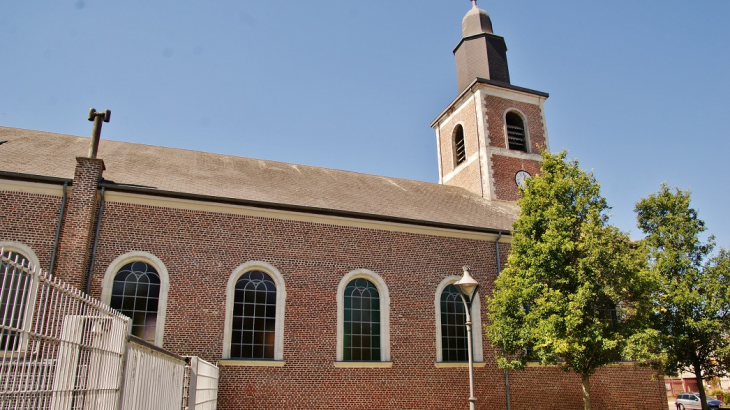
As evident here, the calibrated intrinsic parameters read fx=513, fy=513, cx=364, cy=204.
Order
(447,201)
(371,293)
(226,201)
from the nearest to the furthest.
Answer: (226,201), (371,293), (447,201)

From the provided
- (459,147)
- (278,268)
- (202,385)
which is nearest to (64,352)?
(202,385)

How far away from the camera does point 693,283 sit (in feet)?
48.6

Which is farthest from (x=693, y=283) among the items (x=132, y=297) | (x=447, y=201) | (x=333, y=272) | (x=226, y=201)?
(x=132, y=297)

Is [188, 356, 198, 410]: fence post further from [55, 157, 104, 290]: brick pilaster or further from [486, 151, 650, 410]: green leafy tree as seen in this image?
[486, 151, 650, 410]: green leafy tree

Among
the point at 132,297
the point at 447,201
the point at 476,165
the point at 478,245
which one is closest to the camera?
the point at 132,297

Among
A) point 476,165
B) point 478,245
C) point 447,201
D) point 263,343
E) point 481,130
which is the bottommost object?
point 263,343

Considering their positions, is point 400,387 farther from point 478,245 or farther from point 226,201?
point 226,201

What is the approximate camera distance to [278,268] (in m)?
13.6

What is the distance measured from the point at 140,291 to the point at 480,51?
17.1m

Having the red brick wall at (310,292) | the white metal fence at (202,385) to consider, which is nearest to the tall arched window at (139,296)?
the red brick wall at (310,292)

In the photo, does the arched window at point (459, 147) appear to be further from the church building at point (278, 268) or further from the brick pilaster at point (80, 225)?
the brick pilaster at point (80, 225)

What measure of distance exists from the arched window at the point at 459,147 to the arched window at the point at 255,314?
12.2 metres

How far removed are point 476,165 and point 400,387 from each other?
1059cm

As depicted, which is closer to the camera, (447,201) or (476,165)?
(447,201)
